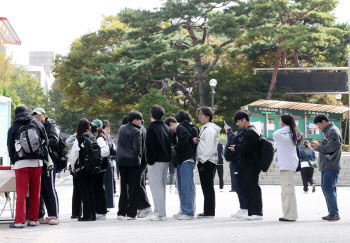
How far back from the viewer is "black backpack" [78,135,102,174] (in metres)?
11.0

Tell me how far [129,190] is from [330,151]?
344 cm

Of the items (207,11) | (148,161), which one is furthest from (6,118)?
(207,11)

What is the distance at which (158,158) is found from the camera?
1108 centimetres

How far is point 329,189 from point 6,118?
8955 millimetres

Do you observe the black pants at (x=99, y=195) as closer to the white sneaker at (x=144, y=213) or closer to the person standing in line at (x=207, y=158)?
the white sneaker at (x=144, y=213)

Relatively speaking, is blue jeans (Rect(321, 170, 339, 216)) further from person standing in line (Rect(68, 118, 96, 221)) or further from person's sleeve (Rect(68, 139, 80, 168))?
person's sleeve (Rect(68, 139, 80, 168))

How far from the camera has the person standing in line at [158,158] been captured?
11.1m

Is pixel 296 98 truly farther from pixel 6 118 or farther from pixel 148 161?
pixel 148 161

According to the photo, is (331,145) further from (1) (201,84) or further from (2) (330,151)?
(1) (201,84)

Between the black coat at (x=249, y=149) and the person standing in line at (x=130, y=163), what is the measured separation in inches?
68.3

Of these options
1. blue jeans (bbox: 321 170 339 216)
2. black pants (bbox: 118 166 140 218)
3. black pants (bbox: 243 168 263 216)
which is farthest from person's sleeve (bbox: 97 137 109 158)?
blue jeans (bbox: 321 170 339 216)

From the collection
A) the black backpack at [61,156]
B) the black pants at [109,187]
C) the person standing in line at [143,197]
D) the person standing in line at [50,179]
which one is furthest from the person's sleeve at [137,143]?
the black pants at [109,187]

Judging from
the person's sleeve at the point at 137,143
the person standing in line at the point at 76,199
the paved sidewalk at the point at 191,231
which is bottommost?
the paved sidewalk at the point at 191,231

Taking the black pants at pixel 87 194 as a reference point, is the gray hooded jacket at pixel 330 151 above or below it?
above
